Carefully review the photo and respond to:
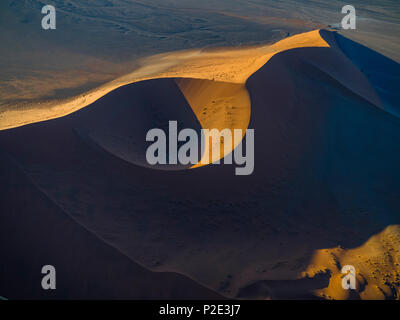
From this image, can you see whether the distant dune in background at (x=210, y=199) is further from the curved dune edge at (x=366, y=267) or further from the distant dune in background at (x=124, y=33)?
the distant dune in background at (x=124, y=33)

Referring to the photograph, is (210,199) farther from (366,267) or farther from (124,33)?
(124,33)

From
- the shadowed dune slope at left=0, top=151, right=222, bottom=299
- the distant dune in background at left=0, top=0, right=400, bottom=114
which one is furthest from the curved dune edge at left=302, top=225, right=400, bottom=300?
the distant dune in background at left=0, top=0, right=400, bottom=114

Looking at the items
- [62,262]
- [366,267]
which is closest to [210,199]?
[62,262]

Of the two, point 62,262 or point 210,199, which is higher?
point 210,199

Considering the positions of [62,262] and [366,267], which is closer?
[62,262]

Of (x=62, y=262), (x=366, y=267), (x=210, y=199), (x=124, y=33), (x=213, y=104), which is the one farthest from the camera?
(x=124, y=33)

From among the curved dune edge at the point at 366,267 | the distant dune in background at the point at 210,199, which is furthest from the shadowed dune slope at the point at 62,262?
the curved dune edge at the point at 366,267

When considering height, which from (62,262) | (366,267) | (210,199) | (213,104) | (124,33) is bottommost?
(366,267)

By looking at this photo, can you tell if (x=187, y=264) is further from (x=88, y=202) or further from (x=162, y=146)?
(x=162, y=146)

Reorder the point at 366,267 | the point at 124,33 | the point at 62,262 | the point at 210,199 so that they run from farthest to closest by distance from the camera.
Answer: the point at 124,33 → the point at 210,199 → the point at 366,267 → the point at 62,262
